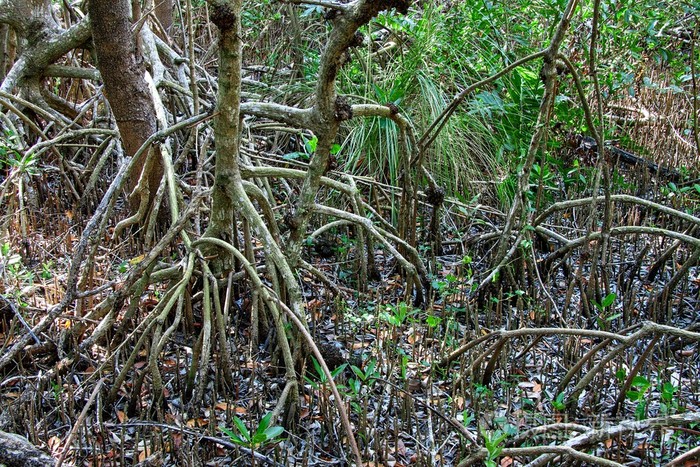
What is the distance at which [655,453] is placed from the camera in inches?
90.4

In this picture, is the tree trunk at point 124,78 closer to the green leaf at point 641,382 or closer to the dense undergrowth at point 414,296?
the dense undergrowth at point 414,296

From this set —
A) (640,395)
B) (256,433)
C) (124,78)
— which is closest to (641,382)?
(640,395)

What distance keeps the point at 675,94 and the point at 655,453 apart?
14.6ft

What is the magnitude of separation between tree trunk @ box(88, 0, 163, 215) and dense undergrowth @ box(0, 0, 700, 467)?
1.12 feet

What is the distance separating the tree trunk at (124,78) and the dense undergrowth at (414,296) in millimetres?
341

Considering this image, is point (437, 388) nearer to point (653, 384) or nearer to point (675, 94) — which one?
point (653, 384)

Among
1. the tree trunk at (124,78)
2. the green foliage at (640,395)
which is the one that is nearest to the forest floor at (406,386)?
the green foliage at (640,395)

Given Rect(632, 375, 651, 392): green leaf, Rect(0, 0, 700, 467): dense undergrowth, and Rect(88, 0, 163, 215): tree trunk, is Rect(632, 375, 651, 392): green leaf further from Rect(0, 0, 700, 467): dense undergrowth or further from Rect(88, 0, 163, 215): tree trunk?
Rect(88, 0, 163, 215): tree trunk

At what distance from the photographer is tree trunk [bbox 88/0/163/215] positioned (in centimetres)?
331

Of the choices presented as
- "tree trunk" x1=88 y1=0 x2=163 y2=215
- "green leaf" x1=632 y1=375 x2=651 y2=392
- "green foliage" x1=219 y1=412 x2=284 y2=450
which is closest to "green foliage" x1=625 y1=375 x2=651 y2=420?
"green leaf" x1=632 y1=375 x2=651 y2=392

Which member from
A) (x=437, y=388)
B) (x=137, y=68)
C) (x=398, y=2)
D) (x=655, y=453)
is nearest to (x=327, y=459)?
(x=437, y=388)

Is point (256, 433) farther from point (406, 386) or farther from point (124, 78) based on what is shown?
point (124, 78)

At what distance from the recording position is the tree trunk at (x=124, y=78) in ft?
10.9

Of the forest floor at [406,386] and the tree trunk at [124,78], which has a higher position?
the tree trunk at [124,78]
